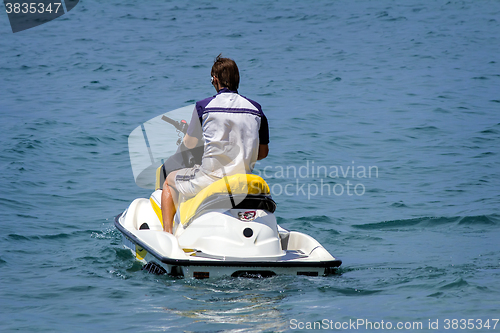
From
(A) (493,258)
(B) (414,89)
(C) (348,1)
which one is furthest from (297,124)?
(C) (348,1)

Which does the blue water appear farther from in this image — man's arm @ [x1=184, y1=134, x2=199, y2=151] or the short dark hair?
the short dark hair

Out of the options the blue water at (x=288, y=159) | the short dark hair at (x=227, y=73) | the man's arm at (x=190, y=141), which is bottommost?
the blue water at (x=288, y=159)

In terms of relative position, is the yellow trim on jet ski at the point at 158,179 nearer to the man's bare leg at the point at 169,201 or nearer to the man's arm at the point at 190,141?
the man's bare leg at the point at 169,201

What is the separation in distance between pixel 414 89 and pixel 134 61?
9806 mm

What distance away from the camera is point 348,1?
32719 millimetres

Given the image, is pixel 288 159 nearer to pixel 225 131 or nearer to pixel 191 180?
pixel 191 180

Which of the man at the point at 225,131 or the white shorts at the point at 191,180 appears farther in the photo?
the white shorts at the point at 191,180

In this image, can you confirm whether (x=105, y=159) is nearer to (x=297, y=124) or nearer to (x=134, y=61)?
(x=297, y=124)

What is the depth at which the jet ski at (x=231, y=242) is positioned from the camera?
4.90 meters

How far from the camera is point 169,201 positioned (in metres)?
5.57

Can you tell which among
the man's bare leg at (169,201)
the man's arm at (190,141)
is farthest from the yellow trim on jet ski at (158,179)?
the man's arm at (190,141)

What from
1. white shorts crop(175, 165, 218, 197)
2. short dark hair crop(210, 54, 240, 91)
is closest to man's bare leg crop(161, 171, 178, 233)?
white shorts crop(175, 165, 218, 197)

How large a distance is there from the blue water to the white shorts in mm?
815

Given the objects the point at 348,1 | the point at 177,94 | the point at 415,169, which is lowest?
the point at 415,169
